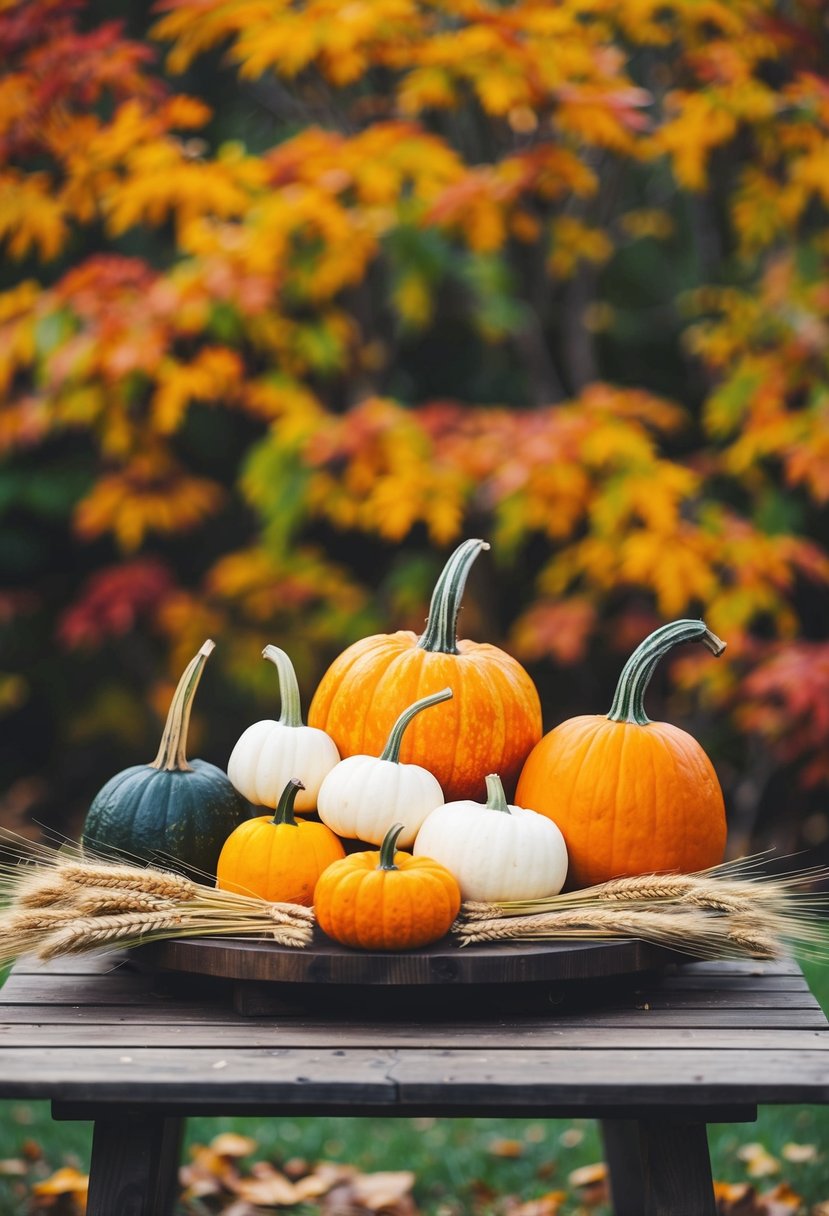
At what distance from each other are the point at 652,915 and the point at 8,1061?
839 millimetres

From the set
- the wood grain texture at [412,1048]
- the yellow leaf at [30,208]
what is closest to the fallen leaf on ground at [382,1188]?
the wood grain texture at [412,1048]

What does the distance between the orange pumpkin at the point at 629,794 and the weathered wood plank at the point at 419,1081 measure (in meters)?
0.40

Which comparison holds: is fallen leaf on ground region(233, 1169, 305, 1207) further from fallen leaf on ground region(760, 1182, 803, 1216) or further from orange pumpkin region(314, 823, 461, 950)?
orange pumpkin region(314, 823, 461, 950)

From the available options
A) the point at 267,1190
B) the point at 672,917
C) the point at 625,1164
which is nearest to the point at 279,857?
the point at 672,917

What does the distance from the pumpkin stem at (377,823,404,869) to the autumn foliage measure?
2603 millimetres

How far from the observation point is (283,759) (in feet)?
6.40

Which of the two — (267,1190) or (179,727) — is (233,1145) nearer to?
(267,1190)

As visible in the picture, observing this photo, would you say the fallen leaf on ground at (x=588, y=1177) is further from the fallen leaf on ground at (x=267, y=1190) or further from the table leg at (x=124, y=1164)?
the table leg at (x=124, y=1164)

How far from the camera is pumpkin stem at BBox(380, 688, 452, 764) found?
→ 1843mm

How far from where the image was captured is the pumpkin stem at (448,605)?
2035 millimetres

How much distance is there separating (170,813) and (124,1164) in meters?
0.49

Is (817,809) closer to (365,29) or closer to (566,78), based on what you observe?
(566,78)

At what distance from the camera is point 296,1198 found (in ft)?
8.96

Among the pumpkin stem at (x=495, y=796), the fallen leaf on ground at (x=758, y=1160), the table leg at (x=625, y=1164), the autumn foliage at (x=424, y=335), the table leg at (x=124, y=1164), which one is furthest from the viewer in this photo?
the autumn foliage at (x=424, y=335)
